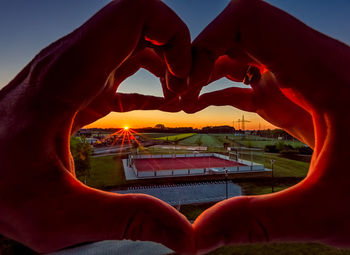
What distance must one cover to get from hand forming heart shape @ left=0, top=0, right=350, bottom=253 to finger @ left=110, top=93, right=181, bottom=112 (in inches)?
26.0

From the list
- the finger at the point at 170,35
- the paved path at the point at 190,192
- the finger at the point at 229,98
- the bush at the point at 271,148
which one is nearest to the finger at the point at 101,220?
the finger at the point at 170,35

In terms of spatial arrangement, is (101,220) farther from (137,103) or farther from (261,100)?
(261,100)

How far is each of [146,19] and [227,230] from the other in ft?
2.89

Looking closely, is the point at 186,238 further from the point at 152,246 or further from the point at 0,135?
the point at 152,246

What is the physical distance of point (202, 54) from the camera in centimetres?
89

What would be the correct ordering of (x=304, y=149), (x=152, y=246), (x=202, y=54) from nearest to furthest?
(x=202, y=54) < (x=152, y=246) < (x=304, y=149)

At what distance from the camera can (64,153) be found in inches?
26.3

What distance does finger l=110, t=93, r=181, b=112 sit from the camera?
1406 millimetres

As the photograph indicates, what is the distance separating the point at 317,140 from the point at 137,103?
117 cm

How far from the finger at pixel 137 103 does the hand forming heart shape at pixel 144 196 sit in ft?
2.17

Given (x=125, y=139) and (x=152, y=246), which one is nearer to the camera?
(x=152, y=246)

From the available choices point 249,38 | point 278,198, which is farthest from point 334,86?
point 278,198

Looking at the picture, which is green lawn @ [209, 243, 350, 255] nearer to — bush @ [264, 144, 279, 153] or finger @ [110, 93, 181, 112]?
finger @ [110, 93, 181, 112]

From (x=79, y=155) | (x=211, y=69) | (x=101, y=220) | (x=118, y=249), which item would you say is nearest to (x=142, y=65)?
(x=211, y=69)
